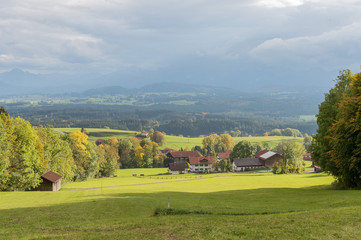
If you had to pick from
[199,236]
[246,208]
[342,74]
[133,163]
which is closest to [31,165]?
[246,208]

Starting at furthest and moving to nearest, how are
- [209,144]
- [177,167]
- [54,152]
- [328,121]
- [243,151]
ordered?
[209,144]
[243,151]
[177,167]
[54,152]
[328,121]

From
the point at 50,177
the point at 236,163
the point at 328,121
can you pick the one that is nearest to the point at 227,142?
the point at 236,163

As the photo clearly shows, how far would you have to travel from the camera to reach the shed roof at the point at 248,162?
397 ft

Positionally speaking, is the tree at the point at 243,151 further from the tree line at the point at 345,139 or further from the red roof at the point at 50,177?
the tree line at the point at 345,139

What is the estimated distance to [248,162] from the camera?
123 metres

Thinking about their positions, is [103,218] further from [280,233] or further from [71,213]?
[280,233]

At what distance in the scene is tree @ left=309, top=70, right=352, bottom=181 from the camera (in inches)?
1488

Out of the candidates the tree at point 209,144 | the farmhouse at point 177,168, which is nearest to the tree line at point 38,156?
the farmhouse at point 177,168

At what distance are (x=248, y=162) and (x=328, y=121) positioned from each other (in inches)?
3383

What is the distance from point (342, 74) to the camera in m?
40.7

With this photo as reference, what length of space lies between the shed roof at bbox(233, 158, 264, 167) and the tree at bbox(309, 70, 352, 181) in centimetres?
7960

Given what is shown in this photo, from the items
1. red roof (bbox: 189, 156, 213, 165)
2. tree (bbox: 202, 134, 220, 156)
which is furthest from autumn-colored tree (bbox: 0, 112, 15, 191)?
tree (bbox: 202, 134, 220, 156)

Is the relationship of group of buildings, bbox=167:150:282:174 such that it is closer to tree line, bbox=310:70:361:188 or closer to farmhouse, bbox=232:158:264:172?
farmhouse, bbox=232:158:264:172

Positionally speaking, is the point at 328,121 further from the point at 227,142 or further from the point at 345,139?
the point at 227,142
